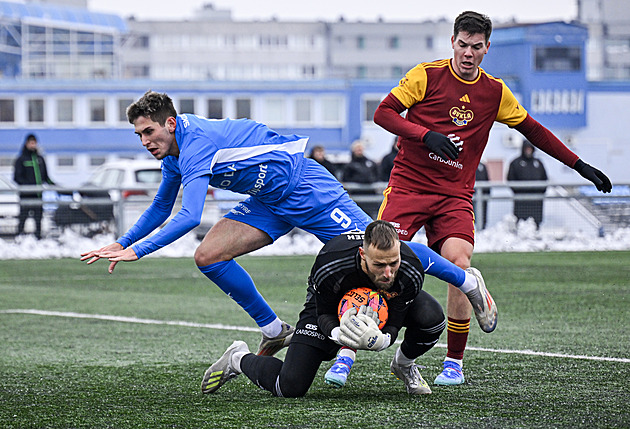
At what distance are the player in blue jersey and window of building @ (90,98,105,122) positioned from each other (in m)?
51.8

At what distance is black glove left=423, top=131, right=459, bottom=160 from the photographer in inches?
215

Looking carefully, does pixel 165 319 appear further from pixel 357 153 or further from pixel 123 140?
pixel 123 140

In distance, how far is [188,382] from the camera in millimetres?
5797

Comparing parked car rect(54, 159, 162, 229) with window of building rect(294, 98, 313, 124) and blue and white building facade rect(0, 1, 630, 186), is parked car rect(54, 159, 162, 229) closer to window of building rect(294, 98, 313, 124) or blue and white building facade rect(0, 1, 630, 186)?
blue and white building facade rect(0, 1, 630, 186)

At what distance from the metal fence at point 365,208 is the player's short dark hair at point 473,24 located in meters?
9.91

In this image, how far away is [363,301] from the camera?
16.0 feet

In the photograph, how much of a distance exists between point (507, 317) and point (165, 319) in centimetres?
303

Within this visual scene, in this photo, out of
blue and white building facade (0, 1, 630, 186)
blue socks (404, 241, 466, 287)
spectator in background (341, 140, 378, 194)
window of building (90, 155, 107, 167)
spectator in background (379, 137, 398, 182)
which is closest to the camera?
blue socks (404, 241, 466, 287)

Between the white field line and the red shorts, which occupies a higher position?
the red shorts

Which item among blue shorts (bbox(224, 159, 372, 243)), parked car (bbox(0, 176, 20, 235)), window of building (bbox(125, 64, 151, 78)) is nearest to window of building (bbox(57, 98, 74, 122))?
parked car (bbox(0, 176, 20, 235))

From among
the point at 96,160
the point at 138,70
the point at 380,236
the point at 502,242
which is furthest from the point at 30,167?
the point at 138,70

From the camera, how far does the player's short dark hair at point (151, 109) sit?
17.6 feet

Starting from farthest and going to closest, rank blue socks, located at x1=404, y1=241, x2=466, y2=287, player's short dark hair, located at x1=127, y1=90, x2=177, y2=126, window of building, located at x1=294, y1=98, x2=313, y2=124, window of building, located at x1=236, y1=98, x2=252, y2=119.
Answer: window of building, located at x1=294, y1=98, x2=313, y2=124, window of building, located at x1=236, y1=98, x2=252, y2=119, player's short dark hair, located at x1=127, y1=90, x2=177, y2=126, blue socks, located at x1=404, y1=241, x2=466, y2=287

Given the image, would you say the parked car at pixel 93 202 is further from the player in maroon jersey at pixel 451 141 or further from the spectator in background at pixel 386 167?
the player in maroon jersey at pixel 451 141
